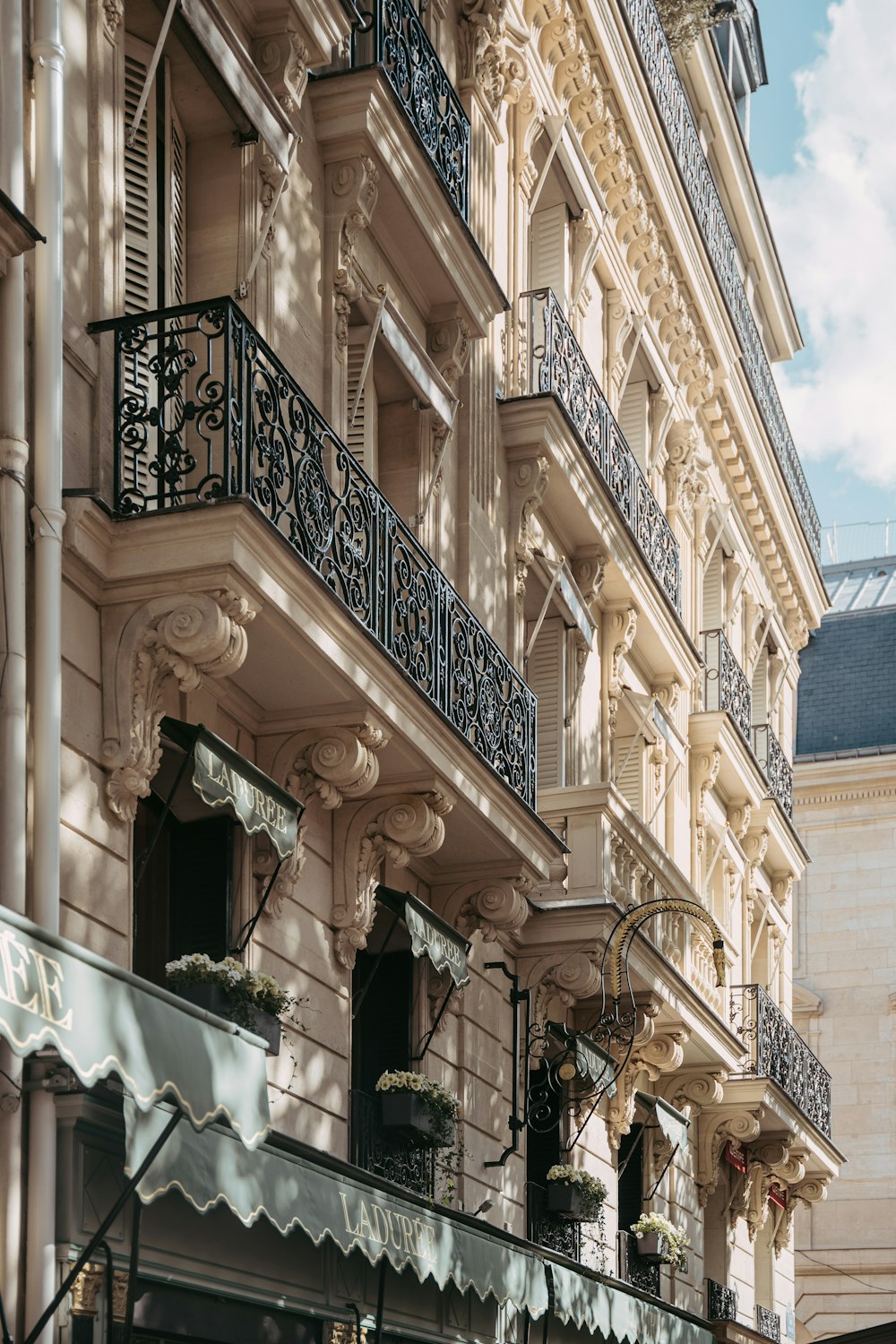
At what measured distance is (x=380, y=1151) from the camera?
43.4ft

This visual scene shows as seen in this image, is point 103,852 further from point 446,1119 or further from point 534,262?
point 534,262

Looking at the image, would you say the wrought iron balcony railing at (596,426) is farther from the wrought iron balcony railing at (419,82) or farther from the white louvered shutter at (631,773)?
the wrought iron balcony railing at (419,82)

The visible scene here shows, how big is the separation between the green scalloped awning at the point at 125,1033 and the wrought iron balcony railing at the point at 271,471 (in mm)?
2871

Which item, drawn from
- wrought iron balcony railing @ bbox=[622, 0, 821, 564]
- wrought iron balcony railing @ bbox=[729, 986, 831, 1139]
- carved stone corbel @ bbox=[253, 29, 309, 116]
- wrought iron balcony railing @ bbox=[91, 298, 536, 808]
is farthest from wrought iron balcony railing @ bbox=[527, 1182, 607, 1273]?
wrought iron balcony railing @ bbox=[622, 0, 821, 564]

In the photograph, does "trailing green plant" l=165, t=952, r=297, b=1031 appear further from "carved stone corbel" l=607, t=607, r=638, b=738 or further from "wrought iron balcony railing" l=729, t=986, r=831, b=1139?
"wrought iron balcony railing" l=729, t=986, r=831, b=1139

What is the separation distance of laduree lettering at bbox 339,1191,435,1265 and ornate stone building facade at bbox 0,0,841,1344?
3cm

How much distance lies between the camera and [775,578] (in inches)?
1213

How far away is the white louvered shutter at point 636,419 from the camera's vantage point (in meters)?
23.0

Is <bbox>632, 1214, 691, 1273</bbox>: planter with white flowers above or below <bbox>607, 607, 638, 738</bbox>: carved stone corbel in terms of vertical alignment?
below

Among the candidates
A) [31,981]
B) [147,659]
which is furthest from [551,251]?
[31,981]

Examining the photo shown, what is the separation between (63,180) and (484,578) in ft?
22.8

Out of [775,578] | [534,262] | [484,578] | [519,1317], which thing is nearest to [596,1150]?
[519,1317]

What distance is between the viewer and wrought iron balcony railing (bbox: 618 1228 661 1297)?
19.4 m

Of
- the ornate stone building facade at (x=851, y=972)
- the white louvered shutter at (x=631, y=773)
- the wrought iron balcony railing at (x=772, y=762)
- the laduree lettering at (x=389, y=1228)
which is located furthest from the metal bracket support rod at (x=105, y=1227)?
the ornate stone building facade at (x=851, y=972)
